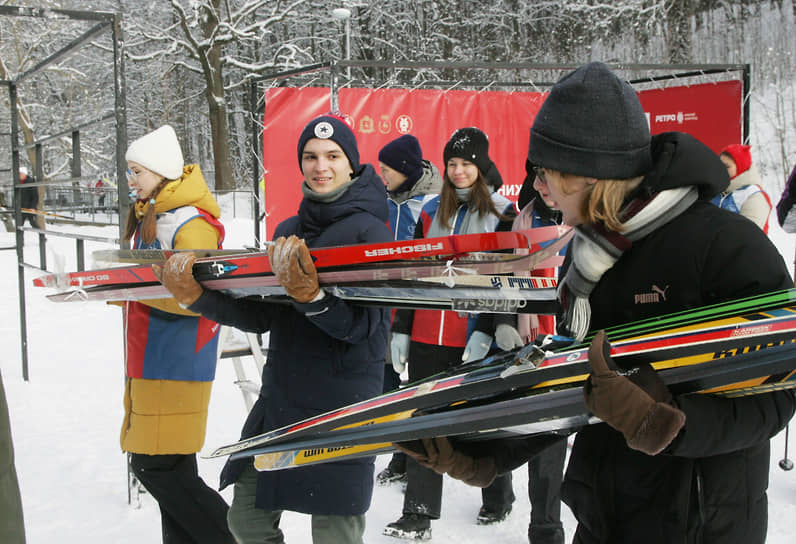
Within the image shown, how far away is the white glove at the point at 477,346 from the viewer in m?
3.09

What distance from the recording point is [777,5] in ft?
73.6

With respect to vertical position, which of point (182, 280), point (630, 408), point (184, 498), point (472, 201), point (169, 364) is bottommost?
point (184, 498)

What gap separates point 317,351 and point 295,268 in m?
0.39

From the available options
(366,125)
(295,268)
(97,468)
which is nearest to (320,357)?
(295,268)

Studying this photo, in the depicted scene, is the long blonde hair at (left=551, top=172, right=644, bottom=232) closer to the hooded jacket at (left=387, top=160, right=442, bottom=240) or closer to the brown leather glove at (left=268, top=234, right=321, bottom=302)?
the brown leather glove at (left=268, top=234, right=321, bottom=302)

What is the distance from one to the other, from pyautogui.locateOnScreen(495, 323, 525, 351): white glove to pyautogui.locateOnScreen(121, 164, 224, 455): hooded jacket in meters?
1.27

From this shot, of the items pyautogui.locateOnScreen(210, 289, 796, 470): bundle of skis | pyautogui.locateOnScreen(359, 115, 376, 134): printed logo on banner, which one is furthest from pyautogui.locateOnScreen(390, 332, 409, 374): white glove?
pyautogui.locateOnScreen(359, 115, 376, 134): printed logo on banner

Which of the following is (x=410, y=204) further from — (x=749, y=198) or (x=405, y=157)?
(x=749, y=198)

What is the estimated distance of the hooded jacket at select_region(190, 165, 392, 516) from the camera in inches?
78.1

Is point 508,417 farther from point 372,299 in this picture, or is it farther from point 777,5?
point 777,5

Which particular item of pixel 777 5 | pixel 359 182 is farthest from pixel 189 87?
pixel 359 182

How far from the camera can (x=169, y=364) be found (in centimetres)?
255

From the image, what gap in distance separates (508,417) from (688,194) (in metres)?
0.56

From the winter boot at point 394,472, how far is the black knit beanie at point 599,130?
118 inches
